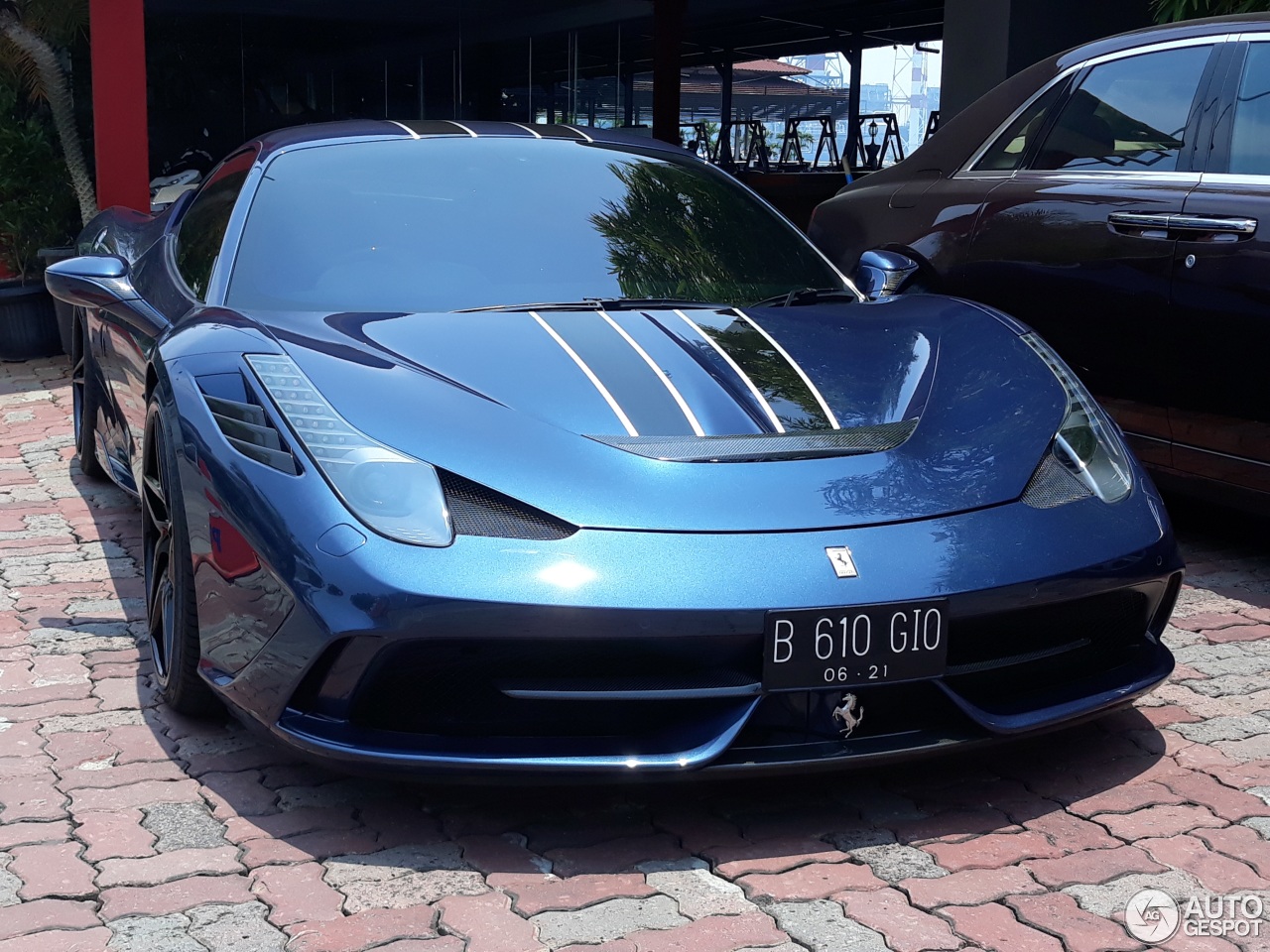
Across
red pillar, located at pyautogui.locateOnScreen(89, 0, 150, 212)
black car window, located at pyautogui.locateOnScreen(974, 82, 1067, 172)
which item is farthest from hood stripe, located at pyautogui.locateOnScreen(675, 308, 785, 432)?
red pillar, located at pyautogui.locateOnScreen(89, 0, 150, 212)

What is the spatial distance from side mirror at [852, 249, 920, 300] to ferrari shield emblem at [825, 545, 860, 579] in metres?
1.32

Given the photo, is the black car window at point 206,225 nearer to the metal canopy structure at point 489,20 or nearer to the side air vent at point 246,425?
the side air vent at point 246,425

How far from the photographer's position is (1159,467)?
404cm

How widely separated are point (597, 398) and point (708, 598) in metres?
0.53

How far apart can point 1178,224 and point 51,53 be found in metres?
7.47

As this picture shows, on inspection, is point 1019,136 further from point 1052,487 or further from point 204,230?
point 204,230

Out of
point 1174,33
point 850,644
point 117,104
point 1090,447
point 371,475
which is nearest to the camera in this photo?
point 850,644

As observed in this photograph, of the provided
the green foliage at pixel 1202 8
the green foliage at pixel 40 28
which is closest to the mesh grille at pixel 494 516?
the green foliage at pixel 1202 8

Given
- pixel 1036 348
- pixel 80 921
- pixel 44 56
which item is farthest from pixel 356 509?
pixel 44 56

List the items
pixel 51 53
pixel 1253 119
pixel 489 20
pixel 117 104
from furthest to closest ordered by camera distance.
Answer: pixel 489 20
pixel 51 53
pixel 117 104
pixel 1253 119

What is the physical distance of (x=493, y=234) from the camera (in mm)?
3219

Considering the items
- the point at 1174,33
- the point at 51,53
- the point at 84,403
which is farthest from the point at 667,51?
the point at 1174,33

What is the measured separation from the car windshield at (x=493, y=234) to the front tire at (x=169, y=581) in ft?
1.31

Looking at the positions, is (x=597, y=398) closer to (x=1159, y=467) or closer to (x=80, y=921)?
(x=80, y=921)
